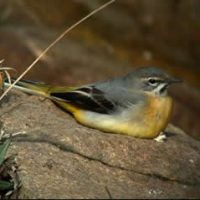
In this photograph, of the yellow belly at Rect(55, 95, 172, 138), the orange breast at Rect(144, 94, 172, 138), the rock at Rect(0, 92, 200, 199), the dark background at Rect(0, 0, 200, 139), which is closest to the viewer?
the rock at Rect(0, 92, 200, 199)

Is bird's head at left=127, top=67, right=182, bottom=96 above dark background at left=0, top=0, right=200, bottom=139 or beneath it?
above

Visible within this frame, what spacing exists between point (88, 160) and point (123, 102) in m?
1.15

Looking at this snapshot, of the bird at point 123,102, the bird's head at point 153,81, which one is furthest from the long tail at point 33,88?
the bird's head at point 153,81

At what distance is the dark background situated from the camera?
11.5 meters

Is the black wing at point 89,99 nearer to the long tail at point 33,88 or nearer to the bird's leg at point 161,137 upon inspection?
the long tail at point 33,88

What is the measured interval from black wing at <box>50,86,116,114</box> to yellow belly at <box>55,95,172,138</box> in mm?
59

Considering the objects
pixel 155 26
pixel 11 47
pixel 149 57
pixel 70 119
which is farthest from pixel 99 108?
pixel 155 26

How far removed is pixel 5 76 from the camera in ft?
24.0

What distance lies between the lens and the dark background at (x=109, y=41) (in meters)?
11.5

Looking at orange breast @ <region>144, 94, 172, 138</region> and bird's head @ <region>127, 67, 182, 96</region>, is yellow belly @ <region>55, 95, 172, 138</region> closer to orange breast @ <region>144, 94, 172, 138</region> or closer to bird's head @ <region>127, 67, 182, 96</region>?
orange breast @ <region>144, 94, 172, 138</region>

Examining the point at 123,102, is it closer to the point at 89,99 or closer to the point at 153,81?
the point at 89,99

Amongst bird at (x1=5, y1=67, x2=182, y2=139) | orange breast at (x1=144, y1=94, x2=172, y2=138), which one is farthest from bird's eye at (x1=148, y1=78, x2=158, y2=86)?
orange breast at (x1=144, y1=94, x2=172, y2=138)

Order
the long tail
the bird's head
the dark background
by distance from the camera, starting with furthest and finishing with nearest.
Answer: the dark background, the long tail, the bird's head

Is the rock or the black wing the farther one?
the black wing
